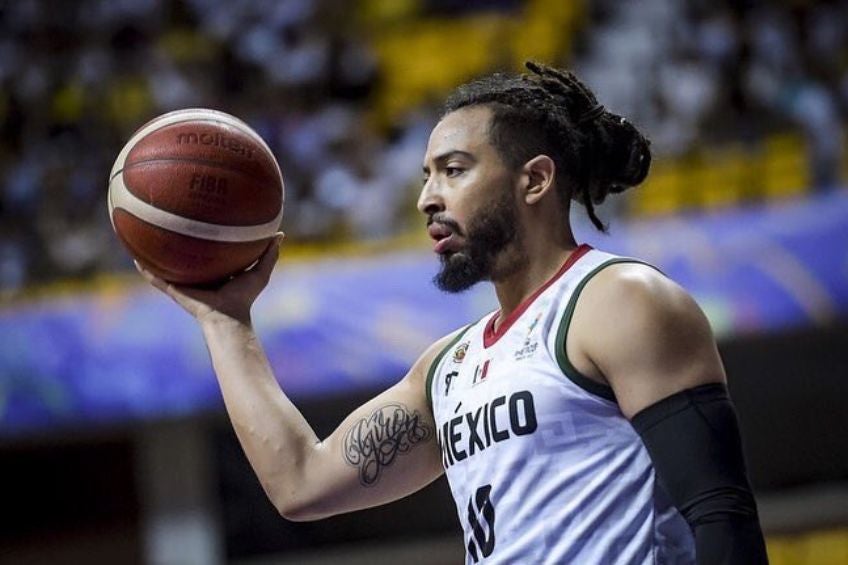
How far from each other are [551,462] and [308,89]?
30.5 feet

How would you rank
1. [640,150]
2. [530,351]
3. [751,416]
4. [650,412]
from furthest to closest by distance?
1. [751,416]
2. [640,150]
3. [530,351]
4. [650,412]

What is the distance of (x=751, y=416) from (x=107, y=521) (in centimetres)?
536

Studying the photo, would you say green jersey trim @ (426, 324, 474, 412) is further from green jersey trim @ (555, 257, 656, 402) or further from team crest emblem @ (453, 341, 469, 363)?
green jersey trim @ (555, 257, 656, 402)

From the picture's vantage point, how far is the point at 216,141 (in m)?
3.47

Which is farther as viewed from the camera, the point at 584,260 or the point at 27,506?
the point at 27,506

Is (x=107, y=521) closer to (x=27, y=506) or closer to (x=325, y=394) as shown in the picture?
(x=27, y=506)

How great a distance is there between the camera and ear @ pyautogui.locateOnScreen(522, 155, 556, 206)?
3154 mm

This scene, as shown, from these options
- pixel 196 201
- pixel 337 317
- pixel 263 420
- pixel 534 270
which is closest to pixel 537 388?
pixel 534 270

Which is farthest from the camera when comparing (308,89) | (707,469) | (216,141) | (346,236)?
(308,89)

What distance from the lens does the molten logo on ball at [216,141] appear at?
3.46 meters

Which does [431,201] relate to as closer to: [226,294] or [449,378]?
[449,378]

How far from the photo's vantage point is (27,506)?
11.9 meters

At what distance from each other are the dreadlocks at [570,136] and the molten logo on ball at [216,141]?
586 mm

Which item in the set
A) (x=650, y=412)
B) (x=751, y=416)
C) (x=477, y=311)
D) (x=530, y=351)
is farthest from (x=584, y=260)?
Result: (x=751, y=416)
